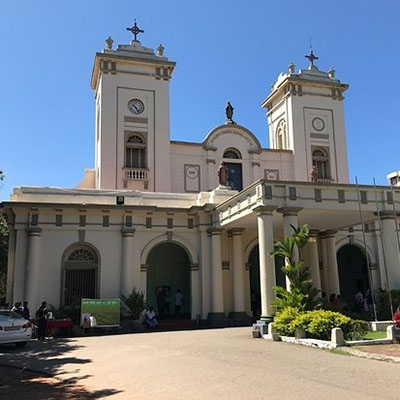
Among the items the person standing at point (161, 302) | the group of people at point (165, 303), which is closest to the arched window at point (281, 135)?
the group of people at point (165, 303)

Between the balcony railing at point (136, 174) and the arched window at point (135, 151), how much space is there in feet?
1.48

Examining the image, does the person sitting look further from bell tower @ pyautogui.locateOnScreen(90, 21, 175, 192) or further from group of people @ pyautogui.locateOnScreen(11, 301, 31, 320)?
bell tower @ pyautogui.locateOnScreen(90, 21, 175, 192)

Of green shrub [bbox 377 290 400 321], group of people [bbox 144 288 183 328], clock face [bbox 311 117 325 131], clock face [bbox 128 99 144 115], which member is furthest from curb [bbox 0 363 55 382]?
clock face [bbox 311 117 325 131]

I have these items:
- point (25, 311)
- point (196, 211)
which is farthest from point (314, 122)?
point (25, 311)

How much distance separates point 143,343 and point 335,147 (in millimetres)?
20757

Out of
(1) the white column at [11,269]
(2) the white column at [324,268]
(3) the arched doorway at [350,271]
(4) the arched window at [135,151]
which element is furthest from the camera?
(4) the arched window at [135,151]

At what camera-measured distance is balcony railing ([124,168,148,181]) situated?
27.4 m

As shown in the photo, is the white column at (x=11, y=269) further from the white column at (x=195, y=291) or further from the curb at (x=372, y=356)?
the curb at (x=372, y=356)

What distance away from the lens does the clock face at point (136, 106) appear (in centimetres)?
2866

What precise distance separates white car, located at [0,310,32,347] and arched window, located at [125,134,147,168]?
552 inches

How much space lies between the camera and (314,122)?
31.6 meters

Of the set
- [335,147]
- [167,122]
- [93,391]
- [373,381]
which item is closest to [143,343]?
[93,391]

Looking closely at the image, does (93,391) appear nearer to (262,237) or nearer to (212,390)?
(212,390)

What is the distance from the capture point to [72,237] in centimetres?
2180
